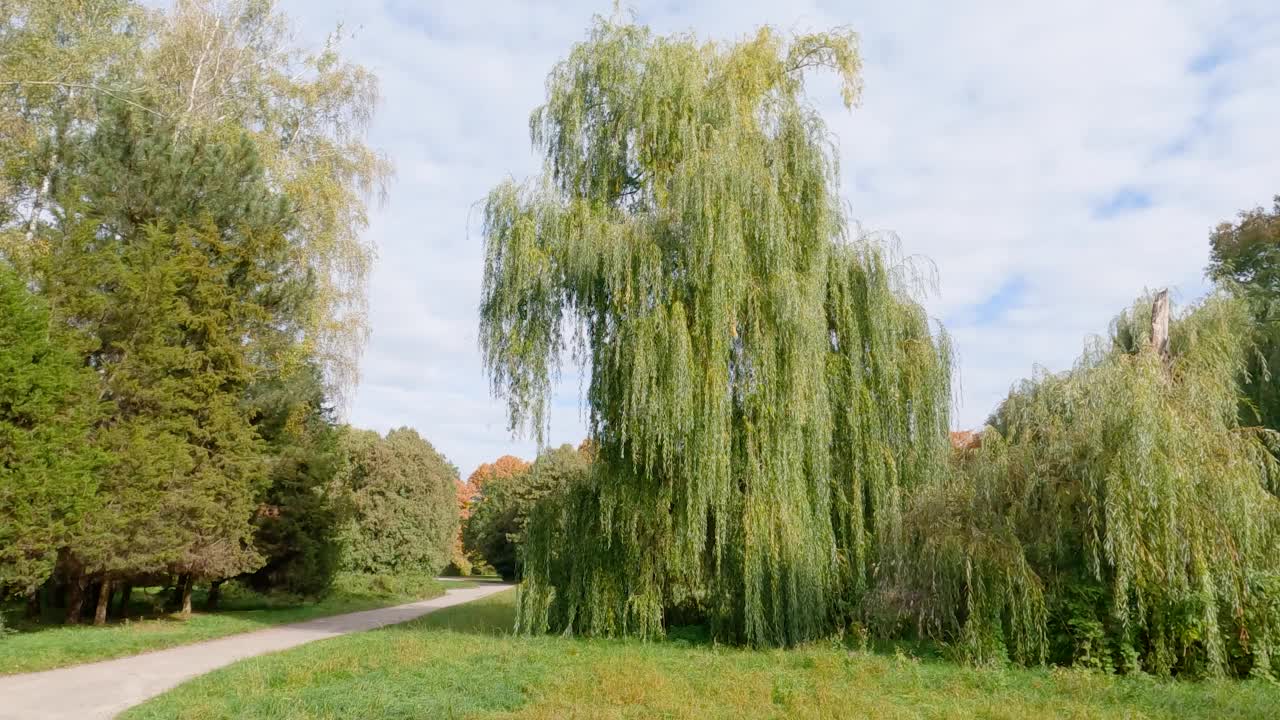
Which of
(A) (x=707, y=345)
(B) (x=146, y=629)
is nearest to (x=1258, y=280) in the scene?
(A) (x=707, y=345)

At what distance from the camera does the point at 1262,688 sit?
795cm

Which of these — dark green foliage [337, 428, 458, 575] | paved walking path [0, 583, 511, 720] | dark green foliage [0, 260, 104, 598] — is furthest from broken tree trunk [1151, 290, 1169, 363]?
dark green foliage [337, 428, 458, 575]

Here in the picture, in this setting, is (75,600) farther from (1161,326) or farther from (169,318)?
(1161,326)

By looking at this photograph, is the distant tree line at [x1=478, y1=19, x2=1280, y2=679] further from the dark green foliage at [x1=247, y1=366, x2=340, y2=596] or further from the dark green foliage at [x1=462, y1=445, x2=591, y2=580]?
the dark green foliage at [x1=462, y1=445, x2=591, y2=580]

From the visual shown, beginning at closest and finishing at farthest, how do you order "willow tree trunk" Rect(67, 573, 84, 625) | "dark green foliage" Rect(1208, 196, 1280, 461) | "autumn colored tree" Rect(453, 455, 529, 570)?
"willow tree trunk" Rect(67, 573, 84, 625) < "dark green foliage" Rect(1208, 196, 1280, 461) < "autumn colored tree" Rect(453, 455, 529, 570)

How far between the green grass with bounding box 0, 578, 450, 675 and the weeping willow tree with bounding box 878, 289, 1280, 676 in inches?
421

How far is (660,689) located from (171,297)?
Result: 12221 millimetres

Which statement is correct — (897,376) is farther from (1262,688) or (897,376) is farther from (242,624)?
(242,624)

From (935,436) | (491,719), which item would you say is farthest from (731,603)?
(491,719)

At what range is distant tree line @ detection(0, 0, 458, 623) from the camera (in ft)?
41.5

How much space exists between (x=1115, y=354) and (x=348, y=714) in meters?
9.84

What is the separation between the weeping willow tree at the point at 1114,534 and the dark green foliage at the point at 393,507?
23065mm

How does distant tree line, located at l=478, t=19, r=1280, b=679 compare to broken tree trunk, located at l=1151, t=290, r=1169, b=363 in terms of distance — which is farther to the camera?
broken tree trunk, located at l=1151, t=290, r=1169, b=363

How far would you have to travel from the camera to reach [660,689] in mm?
7820
